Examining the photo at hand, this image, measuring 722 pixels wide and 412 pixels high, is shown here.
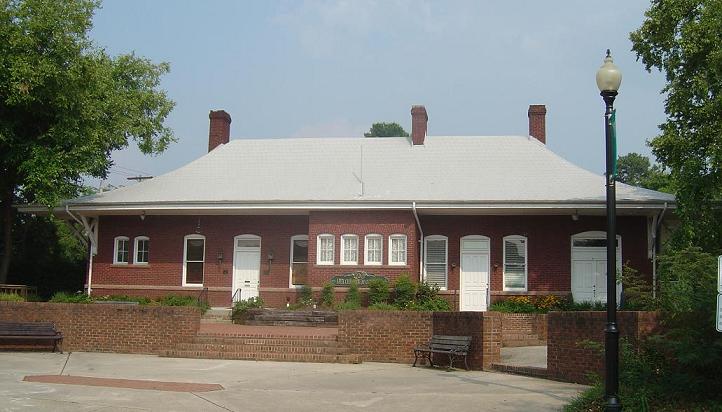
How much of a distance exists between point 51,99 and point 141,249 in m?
7.17

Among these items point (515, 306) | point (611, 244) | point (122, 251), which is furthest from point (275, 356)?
point (122, 251)

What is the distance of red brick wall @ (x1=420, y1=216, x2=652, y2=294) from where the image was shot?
2488 cm

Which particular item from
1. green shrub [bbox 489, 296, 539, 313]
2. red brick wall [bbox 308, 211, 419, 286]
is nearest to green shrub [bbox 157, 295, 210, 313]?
red brick wall [bbox 308, 211, 419, 286]

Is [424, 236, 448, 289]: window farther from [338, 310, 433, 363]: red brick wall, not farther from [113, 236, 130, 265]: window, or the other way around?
[113, 236, 130, 265]: window

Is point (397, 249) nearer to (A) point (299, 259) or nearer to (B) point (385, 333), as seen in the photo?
(A) point (299, 259)

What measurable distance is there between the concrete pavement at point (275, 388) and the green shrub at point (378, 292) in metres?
6.17

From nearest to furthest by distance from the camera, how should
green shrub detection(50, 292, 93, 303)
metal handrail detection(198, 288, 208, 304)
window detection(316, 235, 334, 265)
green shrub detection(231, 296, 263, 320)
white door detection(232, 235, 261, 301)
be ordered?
1. green shrub detection(231, 296, 263, 320)
2. green shrub detection(50, 292, 93, 303)
3. window detection(316, 235, 334, 265)
4. metal handrail detection(198, 288, 208, 304)
5. white door detection(232, 235, 261, 301)

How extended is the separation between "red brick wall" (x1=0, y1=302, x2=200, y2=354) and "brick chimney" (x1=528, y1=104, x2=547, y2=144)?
16.5 metres

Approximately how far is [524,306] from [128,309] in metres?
Answer: 11.7

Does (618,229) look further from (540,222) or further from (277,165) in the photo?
(277,165)

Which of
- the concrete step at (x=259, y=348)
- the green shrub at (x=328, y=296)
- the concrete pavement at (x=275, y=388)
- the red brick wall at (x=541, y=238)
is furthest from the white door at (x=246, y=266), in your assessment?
the concrete pavement at (x=275, y=388)

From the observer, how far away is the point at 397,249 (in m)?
25.0

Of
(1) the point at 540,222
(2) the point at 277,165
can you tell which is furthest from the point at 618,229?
(2) the point at 277,165

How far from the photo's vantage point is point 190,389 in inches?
527
